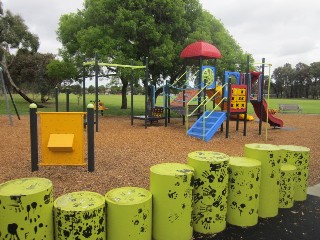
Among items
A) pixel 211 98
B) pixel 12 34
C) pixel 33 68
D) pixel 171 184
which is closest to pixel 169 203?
pixel 171 184

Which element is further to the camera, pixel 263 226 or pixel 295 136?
pixel 295 136

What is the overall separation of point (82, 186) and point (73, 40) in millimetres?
18200

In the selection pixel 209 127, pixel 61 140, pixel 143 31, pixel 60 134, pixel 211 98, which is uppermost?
pixel 143 31

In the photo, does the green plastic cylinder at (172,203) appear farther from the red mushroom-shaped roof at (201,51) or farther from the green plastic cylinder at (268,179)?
the red mushroom-shaped roof at (201,51)

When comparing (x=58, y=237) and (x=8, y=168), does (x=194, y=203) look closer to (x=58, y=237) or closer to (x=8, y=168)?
(x=58, y=237)

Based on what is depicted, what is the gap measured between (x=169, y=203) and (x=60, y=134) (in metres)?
3.40

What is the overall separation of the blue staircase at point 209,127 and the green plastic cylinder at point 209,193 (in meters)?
6.48

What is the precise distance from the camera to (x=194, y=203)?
346cm

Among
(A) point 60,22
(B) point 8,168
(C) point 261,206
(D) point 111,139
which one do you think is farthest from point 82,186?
(A) point 60,22

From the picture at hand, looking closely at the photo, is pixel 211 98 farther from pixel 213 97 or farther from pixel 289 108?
pixel 289 108

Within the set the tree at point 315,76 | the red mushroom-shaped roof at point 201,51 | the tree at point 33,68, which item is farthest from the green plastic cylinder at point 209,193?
the tree at point 315,76

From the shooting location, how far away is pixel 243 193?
12.1ft

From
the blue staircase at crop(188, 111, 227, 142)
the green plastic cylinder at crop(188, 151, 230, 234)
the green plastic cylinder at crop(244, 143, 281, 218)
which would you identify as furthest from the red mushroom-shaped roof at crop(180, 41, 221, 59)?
the green plastic cylinder at crop(188, 151, 230, 234)

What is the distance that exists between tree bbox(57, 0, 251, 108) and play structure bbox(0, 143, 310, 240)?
13.7 metres
